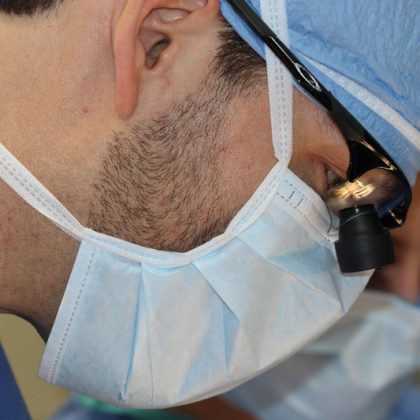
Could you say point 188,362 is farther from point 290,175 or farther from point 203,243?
point 290,175

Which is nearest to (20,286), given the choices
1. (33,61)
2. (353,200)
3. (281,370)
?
(33,61)

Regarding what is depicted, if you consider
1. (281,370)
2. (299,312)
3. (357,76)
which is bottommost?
(281,370)

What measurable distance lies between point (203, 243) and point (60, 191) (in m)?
0.18

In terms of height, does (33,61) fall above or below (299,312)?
above

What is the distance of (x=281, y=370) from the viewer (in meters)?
1.73

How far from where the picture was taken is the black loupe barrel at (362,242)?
0.99 metres

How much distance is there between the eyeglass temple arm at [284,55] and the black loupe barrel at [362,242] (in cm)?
15

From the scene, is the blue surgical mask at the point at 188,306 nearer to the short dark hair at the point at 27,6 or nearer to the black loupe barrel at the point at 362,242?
the black loupe barrel at the point at 362,242

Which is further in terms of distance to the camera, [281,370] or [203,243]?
[281,370]

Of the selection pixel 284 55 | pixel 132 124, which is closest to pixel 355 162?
pixel 284 55

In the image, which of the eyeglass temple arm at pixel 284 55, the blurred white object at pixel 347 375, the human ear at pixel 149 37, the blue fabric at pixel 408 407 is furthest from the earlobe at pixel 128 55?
the blue fabric at pixel 408 407

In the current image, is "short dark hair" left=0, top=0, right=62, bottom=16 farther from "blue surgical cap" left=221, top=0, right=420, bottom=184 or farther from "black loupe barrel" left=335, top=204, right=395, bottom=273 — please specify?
"black loupe barrel" left=335, top=204, right=395, bottom=273

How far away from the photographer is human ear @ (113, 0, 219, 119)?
854mm

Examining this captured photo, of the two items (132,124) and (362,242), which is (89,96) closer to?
(132,124)
